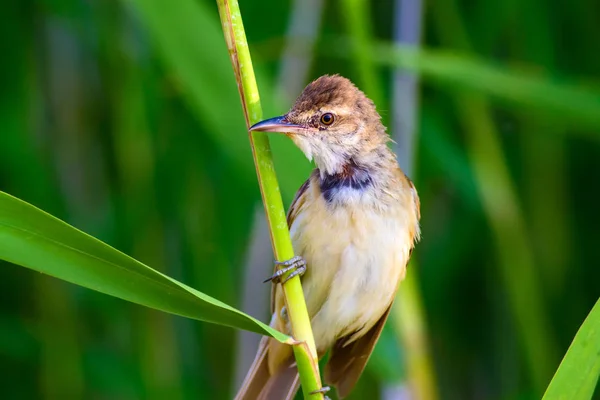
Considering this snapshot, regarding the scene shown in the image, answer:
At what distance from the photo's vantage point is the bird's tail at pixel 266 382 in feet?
7.88

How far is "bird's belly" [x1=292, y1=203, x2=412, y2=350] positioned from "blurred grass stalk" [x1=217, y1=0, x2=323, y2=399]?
0.74 m

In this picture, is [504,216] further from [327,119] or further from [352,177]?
[327,119]

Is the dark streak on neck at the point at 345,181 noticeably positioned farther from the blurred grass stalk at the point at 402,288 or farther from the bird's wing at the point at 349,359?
the bird's wing at the point at 349,359

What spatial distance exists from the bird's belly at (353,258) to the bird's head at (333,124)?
0.14 meters

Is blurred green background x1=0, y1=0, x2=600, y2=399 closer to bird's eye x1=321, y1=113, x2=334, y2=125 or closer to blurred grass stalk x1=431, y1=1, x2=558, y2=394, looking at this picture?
blurred grass stalk x1=431, y1=1, x2=558, y2=394

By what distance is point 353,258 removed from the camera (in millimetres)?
2182

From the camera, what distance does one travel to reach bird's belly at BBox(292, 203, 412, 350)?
2146 millimetres

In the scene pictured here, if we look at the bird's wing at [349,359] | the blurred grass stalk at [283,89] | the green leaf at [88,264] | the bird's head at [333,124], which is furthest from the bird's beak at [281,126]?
the blurred grass stalk at [283,89]

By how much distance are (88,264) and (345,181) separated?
1.02 meters

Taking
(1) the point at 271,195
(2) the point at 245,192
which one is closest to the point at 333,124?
(1) the point at 271,195

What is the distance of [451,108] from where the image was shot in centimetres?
320

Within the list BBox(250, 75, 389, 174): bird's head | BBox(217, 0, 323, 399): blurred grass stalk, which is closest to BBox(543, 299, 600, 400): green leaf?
BBox(217, 0, 323, 399): blurred grass stalk

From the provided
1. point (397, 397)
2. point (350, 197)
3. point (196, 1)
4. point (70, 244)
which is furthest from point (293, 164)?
point (70, 244)

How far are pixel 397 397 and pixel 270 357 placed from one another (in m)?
0.38
